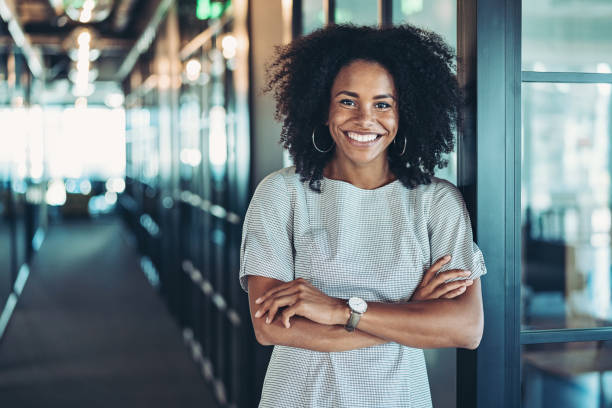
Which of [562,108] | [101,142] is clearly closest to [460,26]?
[562,108]

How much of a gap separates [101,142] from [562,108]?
14702 mm

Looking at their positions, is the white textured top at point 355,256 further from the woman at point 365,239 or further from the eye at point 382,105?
the eye at point 382,105

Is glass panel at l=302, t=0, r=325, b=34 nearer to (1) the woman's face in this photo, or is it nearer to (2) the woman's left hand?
(1) the woman's face

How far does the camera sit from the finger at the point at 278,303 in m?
1.59

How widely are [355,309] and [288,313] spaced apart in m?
0.15

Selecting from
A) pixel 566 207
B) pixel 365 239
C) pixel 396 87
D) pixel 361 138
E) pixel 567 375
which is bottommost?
pixel 567 375

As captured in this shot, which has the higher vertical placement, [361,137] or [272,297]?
[361,137]

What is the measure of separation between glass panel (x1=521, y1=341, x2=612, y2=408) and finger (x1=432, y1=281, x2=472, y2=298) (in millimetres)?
341

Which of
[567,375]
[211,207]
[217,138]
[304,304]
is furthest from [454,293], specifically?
[211,207]

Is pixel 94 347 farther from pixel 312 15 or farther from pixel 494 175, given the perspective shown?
pixel 494 175

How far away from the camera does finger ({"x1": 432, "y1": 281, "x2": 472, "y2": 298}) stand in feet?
5.36

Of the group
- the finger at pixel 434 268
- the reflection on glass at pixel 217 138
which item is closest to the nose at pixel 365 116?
the finger at pixel 434 268

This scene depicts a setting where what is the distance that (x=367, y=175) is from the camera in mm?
1805

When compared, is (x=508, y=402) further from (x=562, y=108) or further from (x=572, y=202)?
(x=562, y=108)
